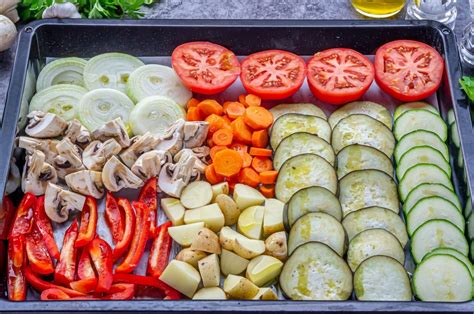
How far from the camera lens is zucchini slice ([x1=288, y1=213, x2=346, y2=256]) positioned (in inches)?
123

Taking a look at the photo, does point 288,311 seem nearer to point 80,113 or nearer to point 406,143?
point 406,143

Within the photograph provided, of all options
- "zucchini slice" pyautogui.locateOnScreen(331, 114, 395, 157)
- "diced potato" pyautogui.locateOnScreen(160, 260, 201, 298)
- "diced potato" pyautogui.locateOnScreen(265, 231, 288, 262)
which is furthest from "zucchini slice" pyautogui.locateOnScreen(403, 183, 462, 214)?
"diced potato" pyautogui.locateOnScreen(160, 260, 201, 298)

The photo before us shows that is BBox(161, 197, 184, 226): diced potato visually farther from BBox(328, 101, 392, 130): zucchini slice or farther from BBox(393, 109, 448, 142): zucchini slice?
BBox(393, 109, 448, 142): zucchini slice

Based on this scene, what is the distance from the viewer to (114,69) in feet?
12.9

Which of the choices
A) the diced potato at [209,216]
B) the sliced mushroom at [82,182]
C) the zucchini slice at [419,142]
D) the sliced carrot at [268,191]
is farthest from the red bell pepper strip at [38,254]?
the zucchini slice at [419,142]

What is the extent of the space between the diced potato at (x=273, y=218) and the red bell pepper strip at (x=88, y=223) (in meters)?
0.72

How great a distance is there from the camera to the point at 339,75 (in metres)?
3.79

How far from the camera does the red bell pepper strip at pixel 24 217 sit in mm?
3309

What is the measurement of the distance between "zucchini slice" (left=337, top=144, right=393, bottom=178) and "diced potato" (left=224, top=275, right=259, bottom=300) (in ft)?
2.28

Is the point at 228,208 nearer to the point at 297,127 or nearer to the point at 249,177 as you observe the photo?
the point at 249,177

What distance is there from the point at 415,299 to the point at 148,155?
128cm

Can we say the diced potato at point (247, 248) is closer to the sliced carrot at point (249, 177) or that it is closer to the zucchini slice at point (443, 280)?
the sliced carrot at point (249, 177)

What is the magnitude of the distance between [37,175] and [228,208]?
0.84 m

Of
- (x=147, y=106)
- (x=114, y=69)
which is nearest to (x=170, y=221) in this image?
(x=147, y=106)
